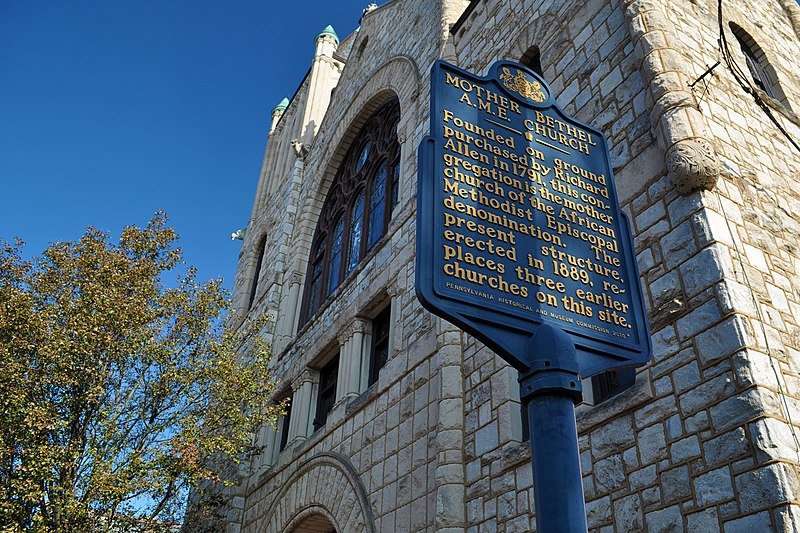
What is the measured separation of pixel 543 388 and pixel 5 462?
936cm

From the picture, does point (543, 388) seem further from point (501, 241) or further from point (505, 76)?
point (505, 76)

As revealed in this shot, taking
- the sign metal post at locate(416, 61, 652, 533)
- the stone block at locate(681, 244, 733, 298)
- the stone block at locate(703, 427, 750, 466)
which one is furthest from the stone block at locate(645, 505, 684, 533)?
the stone block at locate(681, 244, 733, 298)

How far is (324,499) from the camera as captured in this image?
10.8 m

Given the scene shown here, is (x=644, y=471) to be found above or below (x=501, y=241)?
below

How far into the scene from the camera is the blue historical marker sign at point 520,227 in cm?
402

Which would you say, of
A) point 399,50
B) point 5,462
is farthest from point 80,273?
point 399,50

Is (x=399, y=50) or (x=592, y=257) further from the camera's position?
(x=399, y=50)

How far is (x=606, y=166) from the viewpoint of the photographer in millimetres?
5312

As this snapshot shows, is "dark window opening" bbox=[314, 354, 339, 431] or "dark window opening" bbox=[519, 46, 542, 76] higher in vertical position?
"dark window opening" bbox=[519, 46, 542, 76]

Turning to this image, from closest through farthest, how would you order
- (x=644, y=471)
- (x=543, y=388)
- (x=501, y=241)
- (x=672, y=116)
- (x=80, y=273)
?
1. (x=543, y=388)
2. (x=501, y=241)
3. (x=644, y=471)
4. (x=672, y=116)
5. (x=80, y=273)

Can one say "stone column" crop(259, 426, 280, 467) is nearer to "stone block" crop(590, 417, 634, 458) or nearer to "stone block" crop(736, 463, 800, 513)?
"stone block" crop(590, 417, 634, 458)

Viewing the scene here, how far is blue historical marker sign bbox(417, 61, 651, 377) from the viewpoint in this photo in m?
4.02

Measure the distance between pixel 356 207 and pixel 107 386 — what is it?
726cm

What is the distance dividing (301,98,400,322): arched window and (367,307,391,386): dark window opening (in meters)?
1.70
